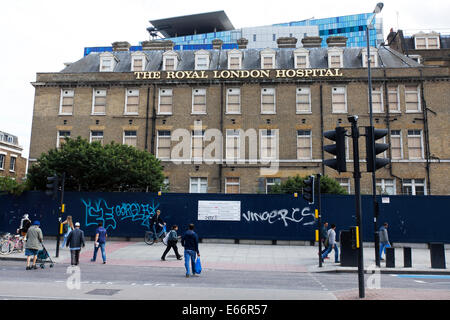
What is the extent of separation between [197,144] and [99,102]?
30.7 feet

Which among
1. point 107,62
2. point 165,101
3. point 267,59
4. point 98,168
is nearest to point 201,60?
point 165,101

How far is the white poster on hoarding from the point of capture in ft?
73.7

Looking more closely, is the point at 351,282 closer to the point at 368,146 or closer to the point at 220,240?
the point at 368,146

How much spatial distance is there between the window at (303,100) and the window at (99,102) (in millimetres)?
16485

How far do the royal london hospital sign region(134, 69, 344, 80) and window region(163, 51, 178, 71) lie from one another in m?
2.22

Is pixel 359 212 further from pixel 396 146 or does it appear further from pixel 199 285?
pixel 396 146

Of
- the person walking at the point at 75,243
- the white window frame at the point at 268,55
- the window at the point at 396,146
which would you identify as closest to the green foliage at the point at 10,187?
the person walking at the point at 75,243

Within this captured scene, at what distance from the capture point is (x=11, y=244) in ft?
57.2

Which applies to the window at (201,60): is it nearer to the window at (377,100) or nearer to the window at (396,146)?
the window at (377,100)

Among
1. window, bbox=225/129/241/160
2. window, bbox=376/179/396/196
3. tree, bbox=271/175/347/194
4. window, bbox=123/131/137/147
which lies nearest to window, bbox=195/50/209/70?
window, bbox=225/129/241/160

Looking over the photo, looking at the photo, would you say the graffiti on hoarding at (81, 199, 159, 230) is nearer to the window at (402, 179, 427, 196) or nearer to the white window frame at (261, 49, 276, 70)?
the white window frame at (261, 49, 276, 70)

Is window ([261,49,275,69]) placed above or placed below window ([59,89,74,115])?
above

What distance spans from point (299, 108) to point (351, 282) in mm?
21365
